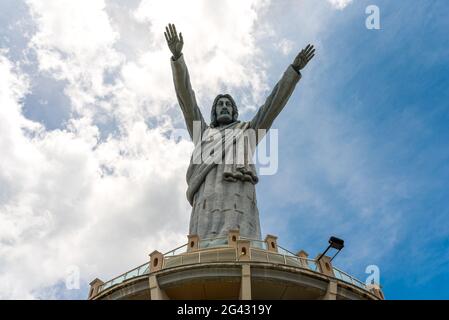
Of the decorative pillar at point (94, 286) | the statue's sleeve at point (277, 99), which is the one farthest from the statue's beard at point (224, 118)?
the decorative pillar at point (94, 286)

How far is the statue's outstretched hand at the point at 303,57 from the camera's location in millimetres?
30250

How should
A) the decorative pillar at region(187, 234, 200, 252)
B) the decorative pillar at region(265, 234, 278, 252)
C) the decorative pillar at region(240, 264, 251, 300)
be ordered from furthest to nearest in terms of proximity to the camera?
1. the decorative pillar at region(187, 234, 200, 252)
2. the decorative pillar at region(265, 234, 278, 252)
3. the decorative pillar at region(240, 264, 251, 300)

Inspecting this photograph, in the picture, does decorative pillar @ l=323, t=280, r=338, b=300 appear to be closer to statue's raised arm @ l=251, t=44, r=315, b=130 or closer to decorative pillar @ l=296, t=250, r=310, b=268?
decorative pillar @ l=296, t=250, r=310, b=268

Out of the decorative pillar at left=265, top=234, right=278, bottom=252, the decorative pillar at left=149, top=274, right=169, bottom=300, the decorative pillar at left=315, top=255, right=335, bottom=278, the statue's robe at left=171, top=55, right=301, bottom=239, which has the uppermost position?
the statue's robe at left=171, top=55, right=301, bottom=239

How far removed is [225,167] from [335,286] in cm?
953

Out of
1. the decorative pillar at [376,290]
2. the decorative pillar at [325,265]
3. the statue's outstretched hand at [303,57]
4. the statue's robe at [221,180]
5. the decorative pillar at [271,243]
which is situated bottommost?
the decorative pillar at [376,290]

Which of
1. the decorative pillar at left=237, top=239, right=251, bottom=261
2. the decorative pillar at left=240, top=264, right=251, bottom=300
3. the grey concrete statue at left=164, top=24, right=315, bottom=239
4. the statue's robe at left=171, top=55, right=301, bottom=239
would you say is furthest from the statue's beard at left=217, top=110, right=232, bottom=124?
the decorative pillar at left=240, top=264, right=251, bottom=300

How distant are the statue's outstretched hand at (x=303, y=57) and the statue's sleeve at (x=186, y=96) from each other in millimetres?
5489

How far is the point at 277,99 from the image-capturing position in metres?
30.4

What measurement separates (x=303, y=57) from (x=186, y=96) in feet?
20.6

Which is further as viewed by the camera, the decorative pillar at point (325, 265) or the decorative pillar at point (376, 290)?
the decorative pillar at point (376, 290)

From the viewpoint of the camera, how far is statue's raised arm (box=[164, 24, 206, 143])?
2920 cm

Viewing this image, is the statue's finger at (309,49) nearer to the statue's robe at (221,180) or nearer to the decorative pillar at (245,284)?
the statue's robe at (221,180)
